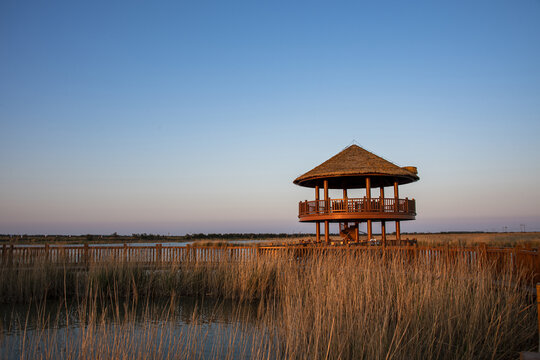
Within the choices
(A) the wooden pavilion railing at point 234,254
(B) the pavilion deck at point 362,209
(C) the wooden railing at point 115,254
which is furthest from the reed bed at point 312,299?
(B) the pavilion deck at point 362,209

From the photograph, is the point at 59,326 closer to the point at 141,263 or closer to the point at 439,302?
the point at 141,263

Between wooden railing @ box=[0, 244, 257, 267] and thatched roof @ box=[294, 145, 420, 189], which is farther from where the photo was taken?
thatched roof @ box=[294, 145, 420, 189]

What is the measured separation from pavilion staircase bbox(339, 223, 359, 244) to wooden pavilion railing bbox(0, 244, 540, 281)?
735 cm

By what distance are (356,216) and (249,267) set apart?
9.84 metres

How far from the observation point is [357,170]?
65.5ft

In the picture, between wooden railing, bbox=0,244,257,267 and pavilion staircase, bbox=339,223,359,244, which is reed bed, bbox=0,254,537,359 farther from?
pavilion staircase, bbox=339,223,359,244

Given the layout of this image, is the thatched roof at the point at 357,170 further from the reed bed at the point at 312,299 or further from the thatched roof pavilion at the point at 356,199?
the reed bed at the point at 312,299

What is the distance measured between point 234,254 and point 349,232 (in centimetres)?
1079

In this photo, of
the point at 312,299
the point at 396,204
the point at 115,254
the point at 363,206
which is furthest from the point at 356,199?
the point at 312,299

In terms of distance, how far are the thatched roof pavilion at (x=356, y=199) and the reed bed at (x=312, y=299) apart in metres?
8.32

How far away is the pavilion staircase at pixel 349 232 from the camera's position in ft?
72.6

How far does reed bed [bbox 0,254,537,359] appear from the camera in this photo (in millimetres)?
5508

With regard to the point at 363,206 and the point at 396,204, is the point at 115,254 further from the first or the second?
the point at 396,204

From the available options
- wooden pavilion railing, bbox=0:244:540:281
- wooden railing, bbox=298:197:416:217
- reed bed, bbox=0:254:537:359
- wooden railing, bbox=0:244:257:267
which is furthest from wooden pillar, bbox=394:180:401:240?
wooden railing, bbox=0:244:257:267
